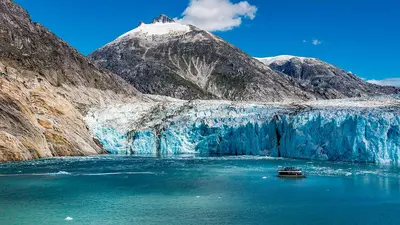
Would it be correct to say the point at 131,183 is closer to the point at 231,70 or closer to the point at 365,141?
the point at 365,141

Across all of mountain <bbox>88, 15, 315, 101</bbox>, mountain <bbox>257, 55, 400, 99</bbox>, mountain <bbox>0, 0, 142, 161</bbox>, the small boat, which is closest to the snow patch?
mountain <bbox>88, 15, 315, 101</bbox>

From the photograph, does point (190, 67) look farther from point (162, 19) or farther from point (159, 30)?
point (162, 19)

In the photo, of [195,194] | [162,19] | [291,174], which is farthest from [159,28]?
[195,194]

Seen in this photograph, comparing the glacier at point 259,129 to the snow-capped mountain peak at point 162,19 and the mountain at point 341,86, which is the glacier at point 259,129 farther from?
the snow-capped mountain peak at point 162,19

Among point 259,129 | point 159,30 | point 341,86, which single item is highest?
point 159,30

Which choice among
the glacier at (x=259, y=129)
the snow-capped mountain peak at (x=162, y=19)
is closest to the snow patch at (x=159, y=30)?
the snow-capped mountain peak at (x=162, y=19)

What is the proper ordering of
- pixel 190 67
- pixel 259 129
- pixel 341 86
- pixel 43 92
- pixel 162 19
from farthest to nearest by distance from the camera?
pixel 162 19 < pixel 341 86 < pixel 190 67 < pixel 43 92 < pixel 259 129

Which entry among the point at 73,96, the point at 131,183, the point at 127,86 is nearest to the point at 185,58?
the point at 127,86
